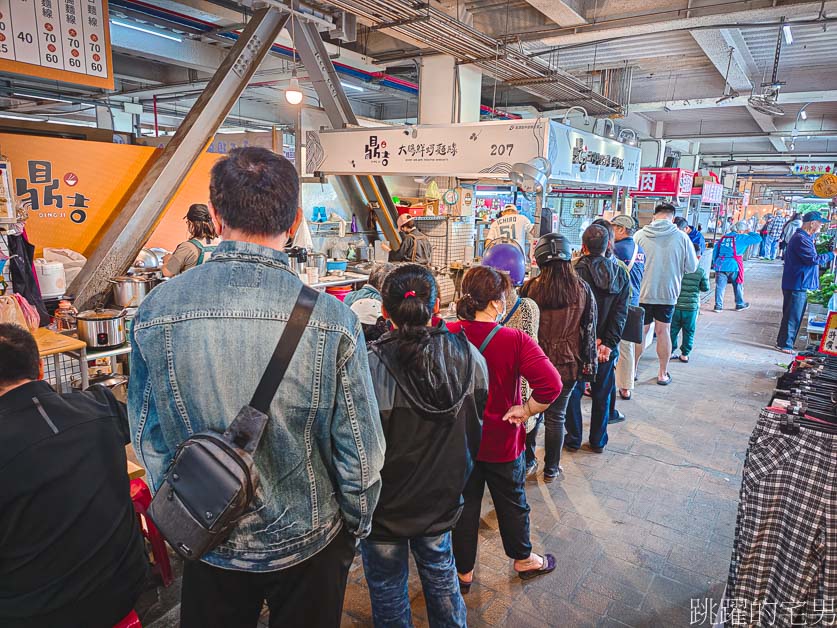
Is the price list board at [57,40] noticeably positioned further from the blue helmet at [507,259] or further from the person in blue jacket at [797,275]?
the person in blue jacket at [797,275]

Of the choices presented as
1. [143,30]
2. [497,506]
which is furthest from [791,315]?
[143,30]

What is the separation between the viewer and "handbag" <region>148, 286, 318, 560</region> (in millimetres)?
1219

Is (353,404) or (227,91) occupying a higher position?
(227,91)

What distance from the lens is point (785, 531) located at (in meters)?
2.03

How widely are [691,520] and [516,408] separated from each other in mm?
1910

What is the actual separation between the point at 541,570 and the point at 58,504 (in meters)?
2.35

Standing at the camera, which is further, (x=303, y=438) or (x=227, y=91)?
(x=227, y=91)

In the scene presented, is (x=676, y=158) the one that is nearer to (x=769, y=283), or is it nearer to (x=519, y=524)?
(x=769, y=283)

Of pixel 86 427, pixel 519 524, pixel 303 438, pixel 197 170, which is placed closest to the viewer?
pixel 303 438

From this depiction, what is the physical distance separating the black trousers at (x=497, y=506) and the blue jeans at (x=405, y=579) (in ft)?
1.37

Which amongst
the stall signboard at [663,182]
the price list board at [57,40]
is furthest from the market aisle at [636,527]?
the stall signboard at [663,182]

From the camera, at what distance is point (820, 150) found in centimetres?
1653

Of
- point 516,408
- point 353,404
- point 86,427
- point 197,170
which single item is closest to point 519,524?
point 516,408

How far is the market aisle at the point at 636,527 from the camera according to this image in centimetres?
270
